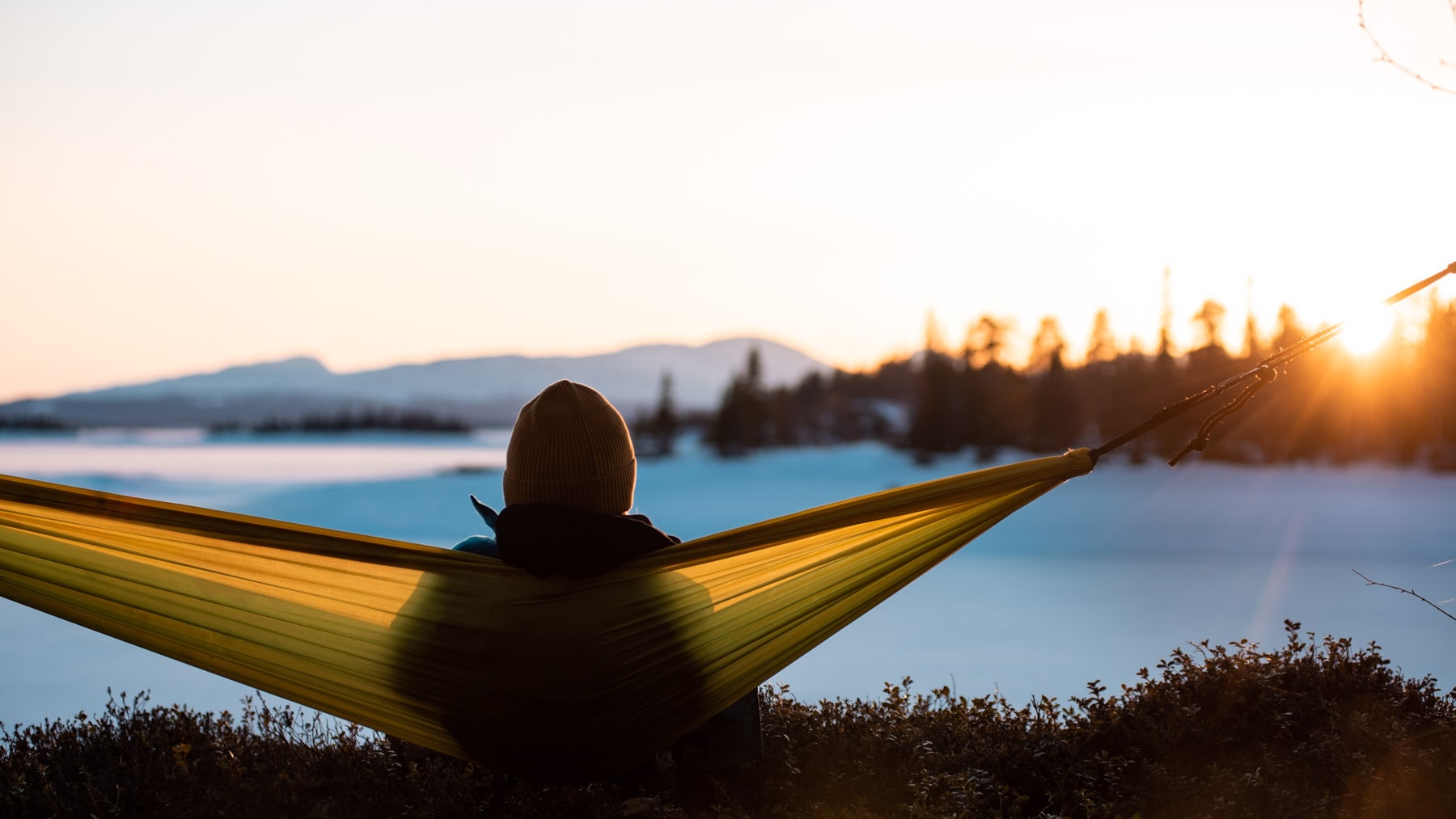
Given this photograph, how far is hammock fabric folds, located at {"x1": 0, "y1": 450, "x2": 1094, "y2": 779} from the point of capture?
1844 millimetres

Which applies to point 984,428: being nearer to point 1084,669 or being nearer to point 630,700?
point 1084,669

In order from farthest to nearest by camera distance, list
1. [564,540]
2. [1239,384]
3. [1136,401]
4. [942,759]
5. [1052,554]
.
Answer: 1. [1052,554]
2. [1136,401]
3. [942,759]
4. [1239,384]
5. [564,540]

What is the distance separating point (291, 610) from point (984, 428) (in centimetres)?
1390

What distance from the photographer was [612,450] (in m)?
1.86

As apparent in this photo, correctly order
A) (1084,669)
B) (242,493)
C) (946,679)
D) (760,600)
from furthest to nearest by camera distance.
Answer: (242,493) → (1084,669) → (946,679) → (760,600)

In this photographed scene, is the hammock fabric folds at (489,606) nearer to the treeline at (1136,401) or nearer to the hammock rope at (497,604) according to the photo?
the hammock rope at (497,604)

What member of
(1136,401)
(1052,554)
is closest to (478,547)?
(1136,401)

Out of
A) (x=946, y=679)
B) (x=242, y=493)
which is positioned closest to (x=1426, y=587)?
(x=946, y=679)

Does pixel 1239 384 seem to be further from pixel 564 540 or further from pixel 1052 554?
pixel 1052 554

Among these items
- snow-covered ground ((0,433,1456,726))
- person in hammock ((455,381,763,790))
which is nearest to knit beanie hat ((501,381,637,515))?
person in hammock ((455,381,763,790))

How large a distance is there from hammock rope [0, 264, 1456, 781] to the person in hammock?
0.05 metres

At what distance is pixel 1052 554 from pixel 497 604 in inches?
724

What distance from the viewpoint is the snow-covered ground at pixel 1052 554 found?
33.0ft

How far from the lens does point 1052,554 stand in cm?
1875
